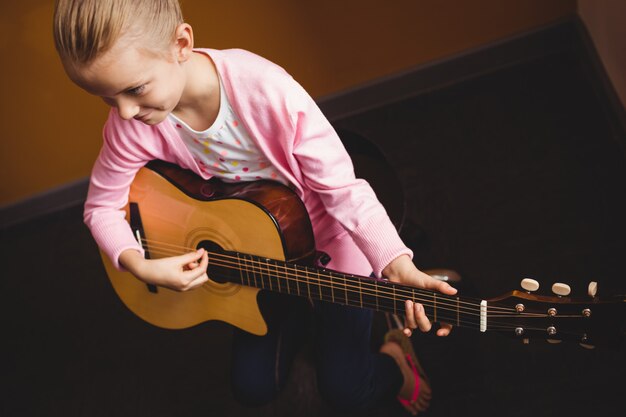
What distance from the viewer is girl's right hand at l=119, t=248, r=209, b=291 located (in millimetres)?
1288

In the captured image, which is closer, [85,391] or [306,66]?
[85,391]

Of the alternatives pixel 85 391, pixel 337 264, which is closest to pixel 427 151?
pixel 337 264

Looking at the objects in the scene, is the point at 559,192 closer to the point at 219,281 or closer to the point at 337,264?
the point at 337,264

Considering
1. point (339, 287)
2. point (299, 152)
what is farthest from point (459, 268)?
point (299, 152)

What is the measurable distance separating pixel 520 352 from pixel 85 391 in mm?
1171

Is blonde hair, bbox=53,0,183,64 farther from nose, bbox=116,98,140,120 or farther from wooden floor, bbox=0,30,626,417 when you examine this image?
wooden floor, bbox=0,30,626,417

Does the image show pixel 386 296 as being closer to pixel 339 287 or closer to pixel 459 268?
pixel 339 287

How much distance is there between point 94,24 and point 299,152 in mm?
389

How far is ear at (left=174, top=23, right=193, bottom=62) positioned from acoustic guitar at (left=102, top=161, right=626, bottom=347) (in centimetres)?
30

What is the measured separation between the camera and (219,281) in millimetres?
1369

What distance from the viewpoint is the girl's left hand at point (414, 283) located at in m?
1.09

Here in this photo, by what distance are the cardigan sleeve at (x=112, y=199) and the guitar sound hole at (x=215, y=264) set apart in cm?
15

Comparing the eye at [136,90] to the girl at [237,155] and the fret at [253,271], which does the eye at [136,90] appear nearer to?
the girl at [237,155]

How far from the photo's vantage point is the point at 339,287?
1.20 meters
